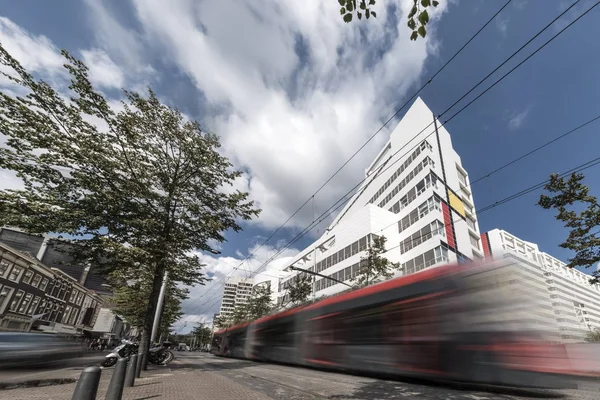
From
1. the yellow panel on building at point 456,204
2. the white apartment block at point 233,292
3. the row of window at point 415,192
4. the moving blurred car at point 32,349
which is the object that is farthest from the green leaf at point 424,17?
the white apartment block at point 233,292

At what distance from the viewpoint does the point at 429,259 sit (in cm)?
2998

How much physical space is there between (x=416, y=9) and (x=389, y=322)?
7.84 metres

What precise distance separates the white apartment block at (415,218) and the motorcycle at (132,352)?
22.4 metres

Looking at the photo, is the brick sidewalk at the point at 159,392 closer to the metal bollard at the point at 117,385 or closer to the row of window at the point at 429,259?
the metal bollard at the point at 117,385

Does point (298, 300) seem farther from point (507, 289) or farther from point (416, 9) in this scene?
point (416, 9)

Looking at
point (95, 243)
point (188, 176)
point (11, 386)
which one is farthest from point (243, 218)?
point (11, 386)

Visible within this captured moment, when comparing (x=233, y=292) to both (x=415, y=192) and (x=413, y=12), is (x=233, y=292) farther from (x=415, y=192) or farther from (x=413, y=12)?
(x=413, y=12)

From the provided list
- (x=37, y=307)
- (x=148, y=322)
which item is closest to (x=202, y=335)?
(x=37, y=307)

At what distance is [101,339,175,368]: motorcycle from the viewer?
42.4 ft

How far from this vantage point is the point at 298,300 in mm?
35188

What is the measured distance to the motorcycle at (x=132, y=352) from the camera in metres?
12.9

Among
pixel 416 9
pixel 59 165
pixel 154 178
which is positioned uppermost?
pixel 154 178

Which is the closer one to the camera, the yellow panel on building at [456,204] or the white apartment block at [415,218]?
the white apartment block at [415,218]

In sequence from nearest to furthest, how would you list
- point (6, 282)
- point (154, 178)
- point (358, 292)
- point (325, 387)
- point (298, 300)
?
1. point (325, 387)
2. point (358, 292)
3. point (154, 178)
4. point (6, 282)
5. point (298, 300)
